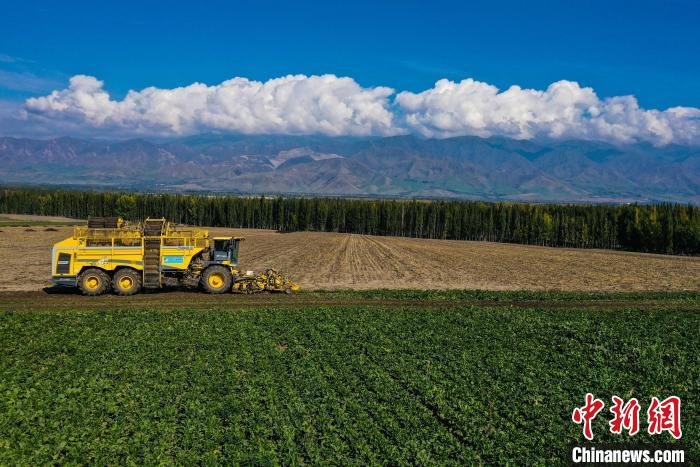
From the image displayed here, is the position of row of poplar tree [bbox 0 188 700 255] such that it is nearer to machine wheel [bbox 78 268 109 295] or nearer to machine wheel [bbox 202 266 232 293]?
machine wheel [bbox 202 266 232 293]

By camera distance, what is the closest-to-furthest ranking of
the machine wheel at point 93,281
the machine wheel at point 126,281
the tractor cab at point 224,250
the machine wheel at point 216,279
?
1. the machine wheel at point 93,281
2. the machine wheel at point 126,281
3. the machine wheel at point 216,279
4. the tractor cab at point 224,250

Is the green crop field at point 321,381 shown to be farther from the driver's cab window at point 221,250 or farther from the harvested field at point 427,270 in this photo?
the harvested field at point 427,270

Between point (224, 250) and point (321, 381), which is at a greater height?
point (224, 250)

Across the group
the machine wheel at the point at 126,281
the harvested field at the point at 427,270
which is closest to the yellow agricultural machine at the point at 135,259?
the machine wheel at the point at 126,281

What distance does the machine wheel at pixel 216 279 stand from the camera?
31156mm

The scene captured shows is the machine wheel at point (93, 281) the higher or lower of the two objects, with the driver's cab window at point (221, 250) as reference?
lower

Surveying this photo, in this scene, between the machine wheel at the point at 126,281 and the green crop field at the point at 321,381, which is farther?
the machine wheel at the point at 126,281

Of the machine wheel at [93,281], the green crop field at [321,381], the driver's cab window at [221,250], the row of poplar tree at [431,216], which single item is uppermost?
the row of poplar tree at [431,216]

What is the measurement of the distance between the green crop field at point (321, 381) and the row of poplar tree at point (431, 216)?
74.5 m

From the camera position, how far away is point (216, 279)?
3139cm

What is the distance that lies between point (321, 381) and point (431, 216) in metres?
111

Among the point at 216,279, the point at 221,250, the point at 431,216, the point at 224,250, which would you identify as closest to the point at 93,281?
the point at 216,279

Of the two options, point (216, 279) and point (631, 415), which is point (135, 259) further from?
point (631, 415)

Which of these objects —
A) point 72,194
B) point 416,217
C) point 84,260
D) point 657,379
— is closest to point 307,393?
point 657,379
